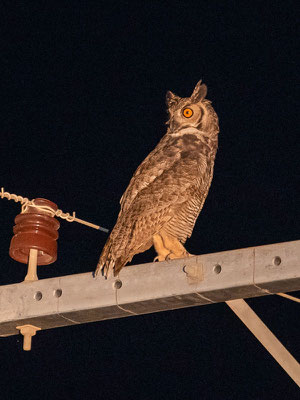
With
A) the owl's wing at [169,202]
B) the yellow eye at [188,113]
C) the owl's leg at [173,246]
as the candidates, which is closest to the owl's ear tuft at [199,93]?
the yellow eye at [188,113]

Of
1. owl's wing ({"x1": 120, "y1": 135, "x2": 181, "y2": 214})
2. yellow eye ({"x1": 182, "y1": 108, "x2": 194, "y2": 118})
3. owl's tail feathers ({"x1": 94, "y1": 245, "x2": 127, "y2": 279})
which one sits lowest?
owl's tail feathers ({"x1": 94, "y1": 245, "x2": 127, "y2": 279})

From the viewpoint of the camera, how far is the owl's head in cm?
635

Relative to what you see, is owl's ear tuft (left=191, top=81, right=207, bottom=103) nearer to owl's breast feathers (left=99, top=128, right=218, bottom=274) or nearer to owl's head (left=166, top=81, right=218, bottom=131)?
owl's head (left=166, top=81, right=218, bottom=131)

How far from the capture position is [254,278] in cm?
360

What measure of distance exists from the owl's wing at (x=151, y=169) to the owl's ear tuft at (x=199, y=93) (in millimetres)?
405

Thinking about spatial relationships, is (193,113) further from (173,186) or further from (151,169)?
(173,186)

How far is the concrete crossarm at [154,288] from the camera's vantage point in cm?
359

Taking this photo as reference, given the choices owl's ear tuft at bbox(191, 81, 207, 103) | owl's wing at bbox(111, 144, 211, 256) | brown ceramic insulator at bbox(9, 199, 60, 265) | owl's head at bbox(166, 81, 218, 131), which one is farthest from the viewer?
owl's ear tuft at bbox(191, 81, 207, 103)

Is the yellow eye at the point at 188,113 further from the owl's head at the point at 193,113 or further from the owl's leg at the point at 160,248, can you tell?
the owl's leg at the point at 160,248

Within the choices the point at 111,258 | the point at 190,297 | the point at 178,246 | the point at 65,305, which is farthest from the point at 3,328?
the point at 178,246

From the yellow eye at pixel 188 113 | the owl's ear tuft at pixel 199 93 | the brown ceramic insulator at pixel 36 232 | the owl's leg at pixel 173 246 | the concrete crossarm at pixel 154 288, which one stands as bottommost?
the concrete crossarm at pixel 154 288

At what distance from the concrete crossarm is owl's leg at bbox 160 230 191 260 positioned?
1.79m

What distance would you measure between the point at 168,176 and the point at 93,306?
6.55ft

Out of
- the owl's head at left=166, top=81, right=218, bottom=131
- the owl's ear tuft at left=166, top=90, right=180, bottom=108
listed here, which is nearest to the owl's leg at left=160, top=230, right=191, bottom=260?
the owl's head at left=166, top=81, right=218, bottom=131
